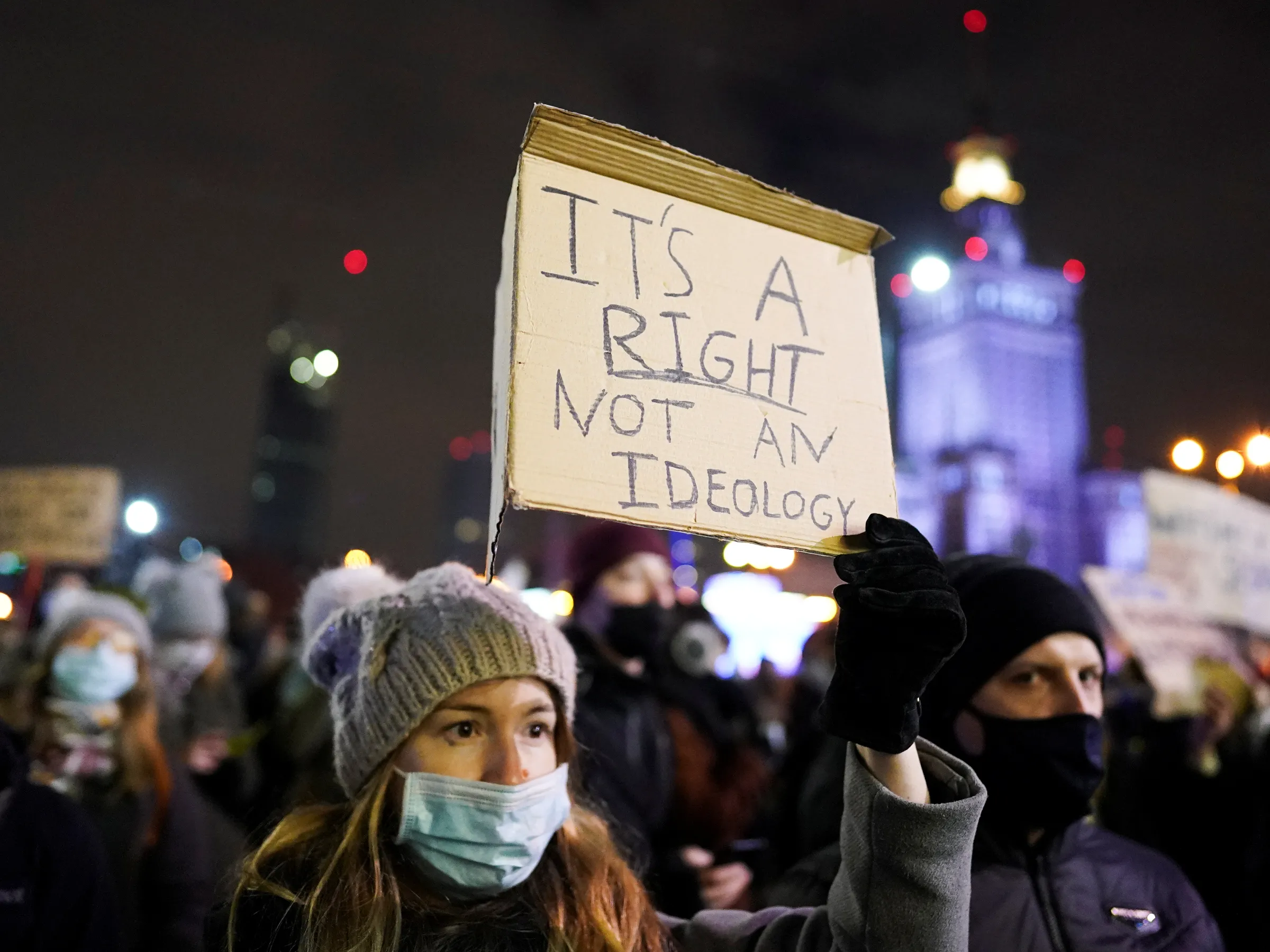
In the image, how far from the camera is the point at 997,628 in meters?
2.40

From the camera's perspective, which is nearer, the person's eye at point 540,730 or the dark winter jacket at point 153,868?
the person's eye at point 540,730

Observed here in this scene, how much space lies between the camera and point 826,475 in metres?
1.82

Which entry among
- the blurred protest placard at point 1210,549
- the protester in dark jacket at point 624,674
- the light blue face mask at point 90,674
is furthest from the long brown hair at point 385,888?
the blurred protest placard at point 1210,549

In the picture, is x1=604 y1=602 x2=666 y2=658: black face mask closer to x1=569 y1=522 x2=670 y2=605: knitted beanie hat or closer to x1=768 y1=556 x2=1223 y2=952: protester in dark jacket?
x1=569 y1=522 x2=670 y2=605: knitted beanie hat

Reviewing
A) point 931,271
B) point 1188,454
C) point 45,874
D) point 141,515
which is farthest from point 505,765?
point 931,271

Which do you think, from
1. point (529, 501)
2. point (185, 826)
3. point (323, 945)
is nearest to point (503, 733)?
point (323, 945)

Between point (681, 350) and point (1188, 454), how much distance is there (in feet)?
25.8

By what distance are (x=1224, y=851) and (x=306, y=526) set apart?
433 ft

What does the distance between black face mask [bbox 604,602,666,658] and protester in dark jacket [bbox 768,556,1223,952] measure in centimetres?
170

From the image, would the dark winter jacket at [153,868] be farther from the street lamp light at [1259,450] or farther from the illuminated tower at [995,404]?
the illuminated tower at [995,404]

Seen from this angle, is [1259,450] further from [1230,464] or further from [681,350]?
[681,350]

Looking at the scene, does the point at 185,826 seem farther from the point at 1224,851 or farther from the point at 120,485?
the point at 1224,851

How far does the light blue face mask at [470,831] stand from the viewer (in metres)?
2.08

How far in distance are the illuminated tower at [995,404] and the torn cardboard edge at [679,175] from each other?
63.5 m
